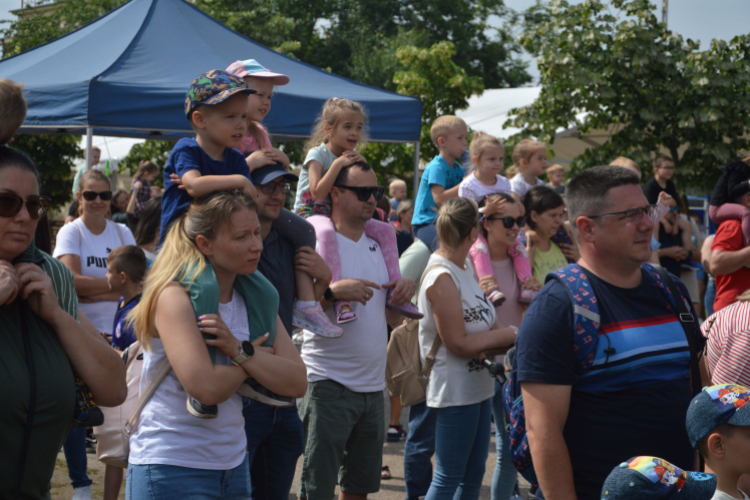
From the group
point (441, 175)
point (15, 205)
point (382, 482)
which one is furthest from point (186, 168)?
point (441, 175)

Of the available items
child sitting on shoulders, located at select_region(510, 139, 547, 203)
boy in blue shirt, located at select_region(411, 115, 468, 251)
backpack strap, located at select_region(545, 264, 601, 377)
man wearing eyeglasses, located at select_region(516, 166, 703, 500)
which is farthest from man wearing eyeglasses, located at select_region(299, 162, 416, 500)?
child sitting on shoulders, located at select_region(510, 139, 547, 203)

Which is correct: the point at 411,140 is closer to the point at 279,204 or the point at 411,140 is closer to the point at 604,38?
the point at 279,204

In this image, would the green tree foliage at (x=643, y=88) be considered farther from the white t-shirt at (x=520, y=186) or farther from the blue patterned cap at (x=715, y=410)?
the blue patterned cap at (x=715, y=410)

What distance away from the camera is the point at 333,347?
12.2ft

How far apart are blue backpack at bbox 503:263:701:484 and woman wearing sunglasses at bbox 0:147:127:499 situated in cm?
144

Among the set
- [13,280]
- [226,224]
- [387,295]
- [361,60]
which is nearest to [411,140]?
[387,295]

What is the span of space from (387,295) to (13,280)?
2300mm

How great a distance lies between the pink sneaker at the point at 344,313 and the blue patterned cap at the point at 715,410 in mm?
1697

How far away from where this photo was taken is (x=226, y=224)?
8.66 feet

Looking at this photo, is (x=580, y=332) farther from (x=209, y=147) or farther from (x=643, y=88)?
(x=643, y=88)

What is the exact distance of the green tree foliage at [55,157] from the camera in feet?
55.0

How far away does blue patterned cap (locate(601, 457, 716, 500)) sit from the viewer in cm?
201

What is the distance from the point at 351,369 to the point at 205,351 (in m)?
1.36

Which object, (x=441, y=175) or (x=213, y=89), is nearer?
(x=213, y=89)
